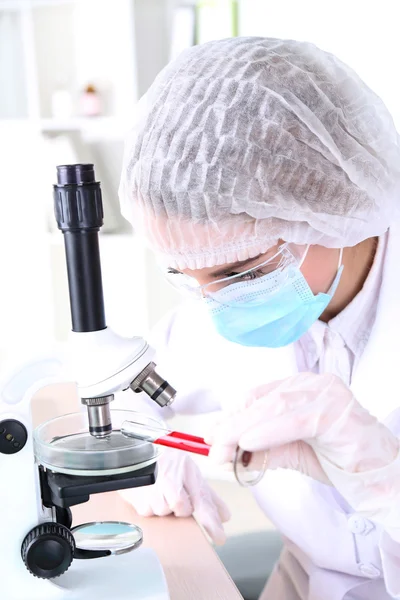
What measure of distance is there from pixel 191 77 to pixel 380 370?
55cm

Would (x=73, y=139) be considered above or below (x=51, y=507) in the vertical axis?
above

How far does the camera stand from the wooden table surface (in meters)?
0.94

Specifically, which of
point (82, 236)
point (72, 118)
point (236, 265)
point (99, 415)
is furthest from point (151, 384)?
point (72, 118)

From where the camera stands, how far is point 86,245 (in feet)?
2.65

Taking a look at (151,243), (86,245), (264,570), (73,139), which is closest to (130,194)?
(151,243)

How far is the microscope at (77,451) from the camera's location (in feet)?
2.66

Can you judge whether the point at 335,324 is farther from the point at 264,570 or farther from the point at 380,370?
the point at 264,570

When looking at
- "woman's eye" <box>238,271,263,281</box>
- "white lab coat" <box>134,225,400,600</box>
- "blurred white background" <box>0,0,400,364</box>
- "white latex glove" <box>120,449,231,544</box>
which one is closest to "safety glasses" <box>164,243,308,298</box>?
"woman's eye" <box>238,271,263,281</box>

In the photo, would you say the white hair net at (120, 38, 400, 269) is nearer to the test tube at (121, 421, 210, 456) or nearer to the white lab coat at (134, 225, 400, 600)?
the white lab coat at (134, 225, 400, 600)

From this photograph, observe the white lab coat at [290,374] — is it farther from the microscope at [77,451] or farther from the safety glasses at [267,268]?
the microscope at [77,451]

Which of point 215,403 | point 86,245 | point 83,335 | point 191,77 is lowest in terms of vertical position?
point 215,403

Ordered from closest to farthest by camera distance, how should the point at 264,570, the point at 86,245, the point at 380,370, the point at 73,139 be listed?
1. the point at 86,245
2. the point at 380,370
3. the point at 264,570
4. the point at 73,139

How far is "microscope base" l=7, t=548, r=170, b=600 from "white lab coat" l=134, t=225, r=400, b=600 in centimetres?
30

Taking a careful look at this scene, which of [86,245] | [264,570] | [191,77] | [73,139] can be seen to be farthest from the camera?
[73,139]
